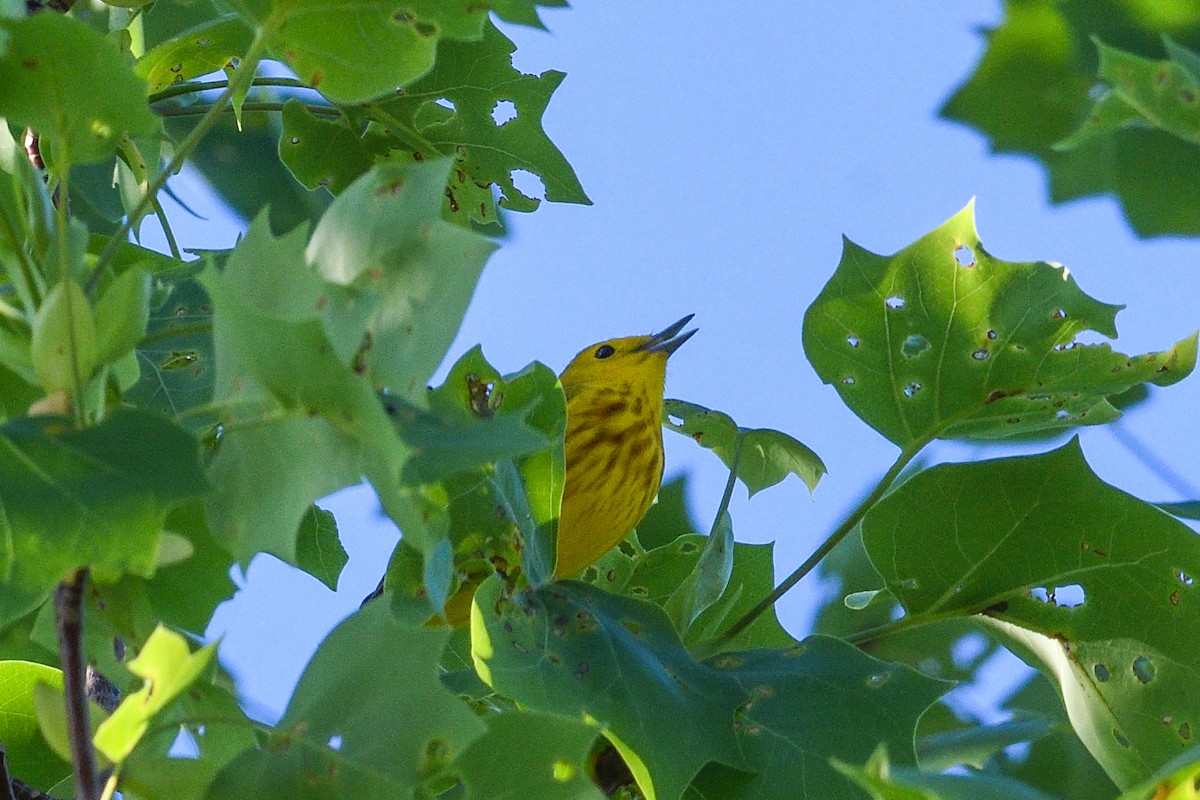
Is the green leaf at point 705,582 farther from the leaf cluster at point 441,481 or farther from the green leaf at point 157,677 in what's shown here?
the green leaf at point 157,677

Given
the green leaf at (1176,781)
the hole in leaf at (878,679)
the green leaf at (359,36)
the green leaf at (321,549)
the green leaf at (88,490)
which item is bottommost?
the green leaf at (321,549)

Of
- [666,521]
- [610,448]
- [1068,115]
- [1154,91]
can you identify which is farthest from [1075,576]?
[1068,115]

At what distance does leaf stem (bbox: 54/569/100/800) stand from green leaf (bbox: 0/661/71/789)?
0.57 metres

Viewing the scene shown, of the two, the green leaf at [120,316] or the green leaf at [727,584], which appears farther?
the green leaf at [727,584]

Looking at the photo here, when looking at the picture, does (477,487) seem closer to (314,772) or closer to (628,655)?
(628,655)

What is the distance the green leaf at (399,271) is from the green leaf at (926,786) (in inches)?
14.8

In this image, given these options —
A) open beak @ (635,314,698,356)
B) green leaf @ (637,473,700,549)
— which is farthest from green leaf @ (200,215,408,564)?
open beak @ (635,314,698,356)

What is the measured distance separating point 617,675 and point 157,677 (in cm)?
57

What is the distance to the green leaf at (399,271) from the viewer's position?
36.5 inches

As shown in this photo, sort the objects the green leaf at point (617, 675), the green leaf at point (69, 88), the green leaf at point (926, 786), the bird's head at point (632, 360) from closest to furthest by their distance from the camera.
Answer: the green leaf at point (926, 786) < the green leaf at point (69, 88) < the green leaf at point (617, 675) < the bird's head at point (632, 360)

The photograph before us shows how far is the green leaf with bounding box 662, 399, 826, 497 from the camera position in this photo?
6.79 feet

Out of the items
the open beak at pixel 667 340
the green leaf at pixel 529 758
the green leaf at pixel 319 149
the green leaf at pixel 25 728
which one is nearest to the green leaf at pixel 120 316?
the green leaf at pixel 529 758

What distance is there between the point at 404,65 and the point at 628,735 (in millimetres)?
677

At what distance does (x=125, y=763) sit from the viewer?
106 centimetres
